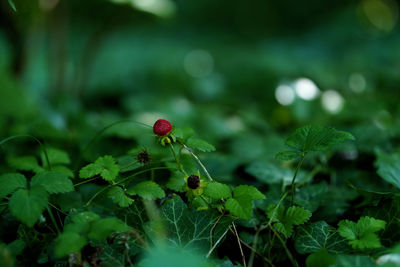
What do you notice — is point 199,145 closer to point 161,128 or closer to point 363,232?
point 161,128

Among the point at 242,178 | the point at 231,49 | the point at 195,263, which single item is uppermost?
the point at 195,263

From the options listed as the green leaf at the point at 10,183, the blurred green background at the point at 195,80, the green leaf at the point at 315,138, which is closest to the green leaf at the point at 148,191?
the green leaf at the point at 10,183

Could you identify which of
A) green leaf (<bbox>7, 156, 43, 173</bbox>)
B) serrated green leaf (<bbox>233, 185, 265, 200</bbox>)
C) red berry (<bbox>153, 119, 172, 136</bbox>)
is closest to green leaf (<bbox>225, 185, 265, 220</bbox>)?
serrated green leaf (<bbox>233, 185, 265, 200</bbox>)

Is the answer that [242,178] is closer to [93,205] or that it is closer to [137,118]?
[93,205]

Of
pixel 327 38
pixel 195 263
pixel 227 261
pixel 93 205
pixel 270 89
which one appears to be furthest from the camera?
pixel 327 38

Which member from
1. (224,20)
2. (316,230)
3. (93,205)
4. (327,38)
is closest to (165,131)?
(93,205)

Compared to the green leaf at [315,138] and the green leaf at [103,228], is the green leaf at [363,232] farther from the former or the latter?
the green leaf at [103,228]
